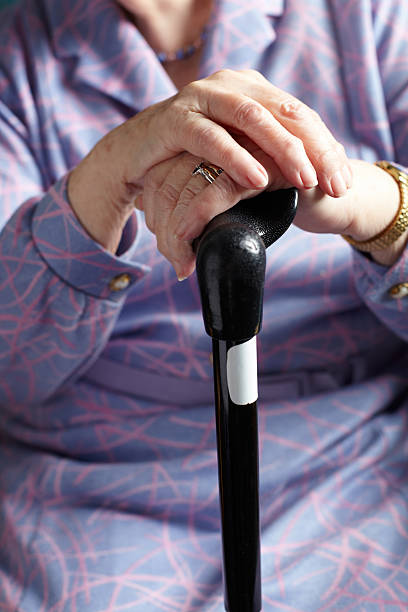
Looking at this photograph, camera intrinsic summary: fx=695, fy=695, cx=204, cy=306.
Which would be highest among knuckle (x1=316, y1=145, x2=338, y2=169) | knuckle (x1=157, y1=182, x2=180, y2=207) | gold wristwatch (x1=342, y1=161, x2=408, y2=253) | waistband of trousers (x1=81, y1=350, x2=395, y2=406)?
knuckle (x1=157, y1=182, x2=180, y2=207)

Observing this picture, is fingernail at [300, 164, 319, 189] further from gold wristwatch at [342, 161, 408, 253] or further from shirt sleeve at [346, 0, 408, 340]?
shirt sleeve at [346, 0, 408, 340]

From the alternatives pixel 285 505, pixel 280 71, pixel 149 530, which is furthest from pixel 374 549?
pixel 280 71

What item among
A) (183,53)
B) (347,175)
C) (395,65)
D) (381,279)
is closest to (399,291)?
(381,279)

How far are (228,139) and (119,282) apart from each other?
8.8 inches

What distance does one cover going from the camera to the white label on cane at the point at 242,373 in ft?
1.29

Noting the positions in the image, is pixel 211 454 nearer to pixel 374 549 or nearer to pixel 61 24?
pixel 374 549

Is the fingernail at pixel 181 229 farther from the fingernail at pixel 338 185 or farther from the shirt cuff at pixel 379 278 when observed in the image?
the shirt cuff at pixel 379 278

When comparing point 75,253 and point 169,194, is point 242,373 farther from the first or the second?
point 75,253

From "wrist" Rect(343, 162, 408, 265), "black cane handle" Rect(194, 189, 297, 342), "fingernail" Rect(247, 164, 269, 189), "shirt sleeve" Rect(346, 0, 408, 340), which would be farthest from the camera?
"shirt sleeve" Rect(346, 0, 408, 340)

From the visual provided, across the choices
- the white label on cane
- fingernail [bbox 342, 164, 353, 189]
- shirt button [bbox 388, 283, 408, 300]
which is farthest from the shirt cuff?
the white label on cane

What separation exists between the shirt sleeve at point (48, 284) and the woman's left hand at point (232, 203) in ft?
0.23

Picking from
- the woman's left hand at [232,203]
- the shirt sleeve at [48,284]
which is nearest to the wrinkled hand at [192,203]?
the woman's left hand at [232,203]

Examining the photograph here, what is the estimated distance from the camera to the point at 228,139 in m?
0.48

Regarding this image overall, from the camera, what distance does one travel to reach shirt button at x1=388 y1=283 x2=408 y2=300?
2.10 feet
